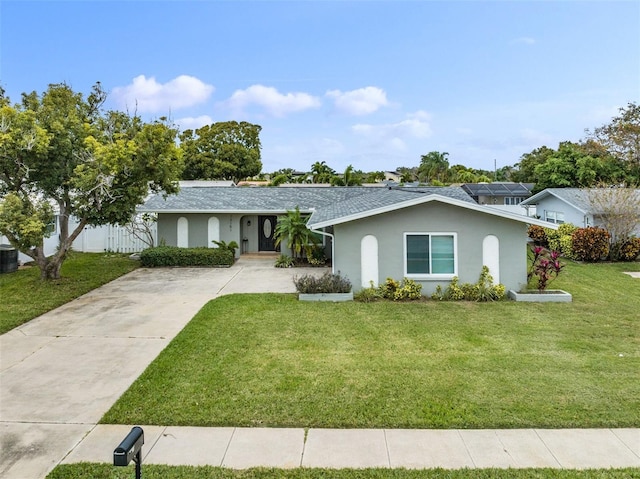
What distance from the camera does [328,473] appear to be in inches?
175

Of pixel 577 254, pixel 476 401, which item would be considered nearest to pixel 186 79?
pixel 577 254

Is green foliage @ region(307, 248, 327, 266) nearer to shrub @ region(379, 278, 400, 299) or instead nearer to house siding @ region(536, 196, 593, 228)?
shrub @ region(379, 278, 400, 299)

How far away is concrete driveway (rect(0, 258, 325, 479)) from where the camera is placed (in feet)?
16.9

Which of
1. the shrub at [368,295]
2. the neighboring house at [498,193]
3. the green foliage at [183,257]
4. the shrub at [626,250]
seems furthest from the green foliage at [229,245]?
the neighboring house at [498,193]

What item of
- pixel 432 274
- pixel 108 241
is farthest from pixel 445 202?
pixel 108 241

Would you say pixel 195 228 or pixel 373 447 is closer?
pixel 373 447

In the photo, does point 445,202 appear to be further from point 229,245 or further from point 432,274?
point 229,245

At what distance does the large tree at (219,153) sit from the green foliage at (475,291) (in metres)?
38.6

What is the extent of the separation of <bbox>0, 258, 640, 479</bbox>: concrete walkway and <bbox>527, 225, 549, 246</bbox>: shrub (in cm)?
1875

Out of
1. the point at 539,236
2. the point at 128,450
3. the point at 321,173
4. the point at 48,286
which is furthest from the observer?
the point at 321,173

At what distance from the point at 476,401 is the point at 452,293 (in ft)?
20.6

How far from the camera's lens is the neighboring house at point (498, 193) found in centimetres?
3694

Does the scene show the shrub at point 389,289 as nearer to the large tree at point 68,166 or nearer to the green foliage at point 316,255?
the green foliage at point 316,255

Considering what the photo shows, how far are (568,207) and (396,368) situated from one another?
63.3 ft
